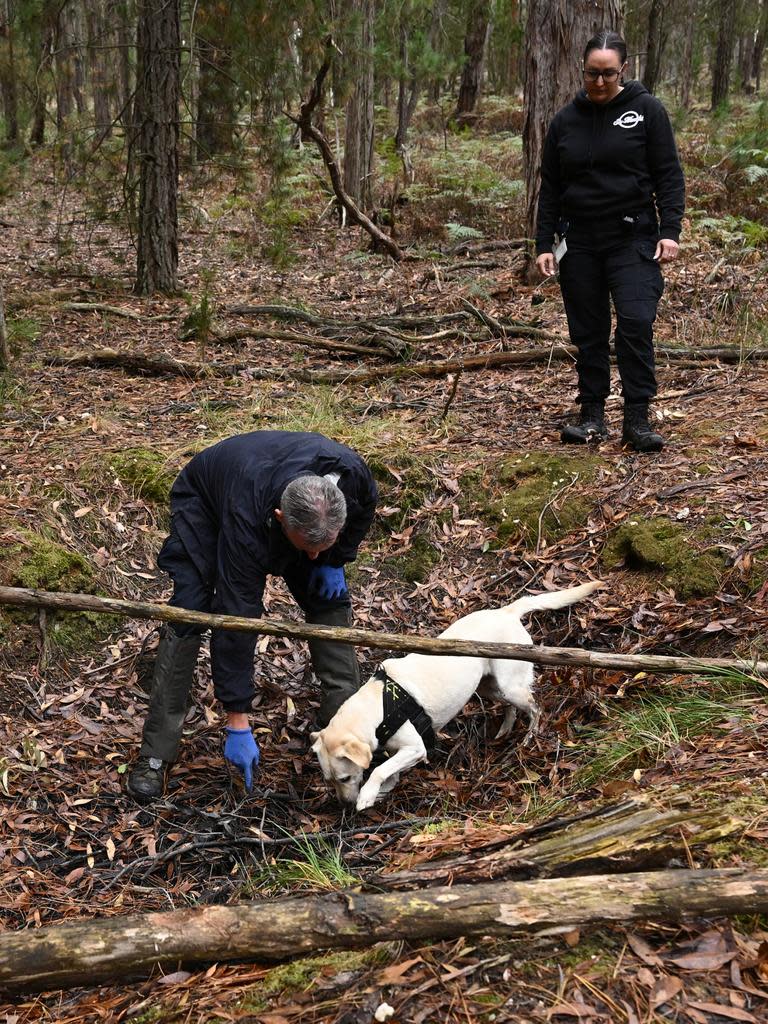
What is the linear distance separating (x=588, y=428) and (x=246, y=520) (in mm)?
3153

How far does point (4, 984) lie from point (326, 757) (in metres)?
1.73

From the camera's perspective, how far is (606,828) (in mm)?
2752

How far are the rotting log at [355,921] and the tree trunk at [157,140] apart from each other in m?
8.84

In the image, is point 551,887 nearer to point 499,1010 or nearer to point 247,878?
point 499,1010

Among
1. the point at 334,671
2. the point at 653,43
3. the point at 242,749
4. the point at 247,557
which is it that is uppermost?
the point at 653,43

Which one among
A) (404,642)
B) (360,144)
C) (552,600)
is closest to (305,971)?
(404,642)

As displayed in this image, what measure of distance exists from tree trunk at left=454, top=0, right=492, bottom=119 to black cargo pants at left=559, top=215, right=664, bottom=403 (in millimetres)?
17189

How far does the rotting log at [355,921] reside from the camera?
2.35 meters

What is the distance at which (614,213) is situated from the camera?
5.45 meters

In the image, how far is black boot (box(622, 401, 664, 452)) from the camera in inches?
224

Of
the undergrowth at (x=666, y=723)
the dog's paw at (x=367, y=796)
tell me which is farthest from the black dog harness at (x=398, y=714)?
the undergrowth at (x=666, y=723)

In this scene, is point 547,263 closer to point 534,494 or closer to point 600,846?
point 534,494

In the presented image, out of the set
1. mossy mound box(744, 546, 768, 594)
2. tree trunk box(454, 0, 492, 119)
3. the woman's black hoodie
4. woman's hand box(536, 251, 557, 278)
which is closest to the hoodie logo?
the woman's black hoodie

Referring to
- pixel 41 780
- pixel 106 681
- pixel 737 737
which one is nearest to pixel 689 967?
pixel 737 737
